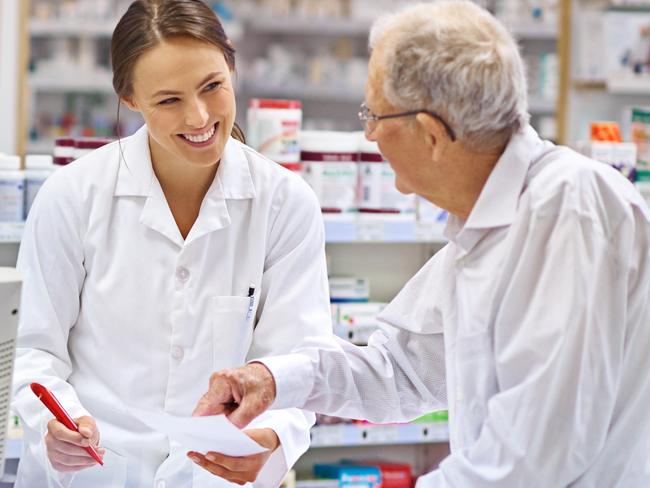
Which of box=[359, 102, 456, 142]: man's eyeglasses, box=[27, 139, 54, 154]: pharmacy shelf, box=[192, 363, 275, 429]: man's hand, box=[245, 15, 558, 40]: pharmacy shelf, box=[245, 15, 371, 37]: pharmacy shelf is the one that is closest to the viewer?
box=[359, 102, 456, 142]: man's eyeglasses

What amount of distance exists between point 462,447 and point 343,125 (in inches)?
223

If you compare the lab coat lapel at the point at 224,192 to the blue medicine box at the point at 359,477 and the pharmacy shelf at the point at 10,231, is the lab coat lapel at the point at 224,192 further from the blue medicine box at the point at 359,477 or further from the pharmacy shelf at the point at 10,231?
the blue medicine box at the point at 359,477

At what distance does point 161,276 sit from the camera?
216 cm

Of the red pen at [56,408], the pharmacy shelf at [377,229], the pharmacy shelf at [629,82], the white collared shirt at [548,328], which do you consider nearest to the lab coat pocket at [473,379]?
the white collared shirt at [548,328]

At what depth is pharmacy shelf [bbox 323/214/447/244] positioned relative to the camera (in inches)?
115

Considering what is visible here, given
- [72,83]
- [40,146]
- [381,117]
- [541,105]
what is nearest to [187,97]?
[381,117]

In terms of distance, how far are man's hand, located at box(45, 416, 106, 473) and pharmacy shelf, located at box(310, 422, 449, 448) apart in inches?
42.2

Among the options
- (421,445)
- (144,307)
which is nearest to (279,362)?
(144,307)

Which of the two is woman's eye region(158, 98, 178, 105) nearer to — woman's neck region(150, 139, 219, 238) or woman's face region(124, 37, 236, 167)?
woman's face region(124, 37, 236, 167)

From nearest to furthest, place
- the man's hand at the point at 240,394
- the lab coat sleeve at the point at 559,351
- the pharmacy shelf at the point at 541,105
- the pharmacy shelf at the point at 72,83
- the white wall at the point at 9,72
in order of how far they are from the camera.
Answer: the lab coat sleeve at the point at 559,351 → the man's hand at the point at 240,394 → the white wall at the point at 9,72 → the pharmacy shelf at the point at 72,83 → the pharmacy shelf at the point at 541,105

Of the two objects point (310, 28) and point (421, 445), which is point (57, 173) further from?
point (310, 28)

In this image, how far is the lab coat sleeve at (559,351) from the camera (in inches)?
59.0

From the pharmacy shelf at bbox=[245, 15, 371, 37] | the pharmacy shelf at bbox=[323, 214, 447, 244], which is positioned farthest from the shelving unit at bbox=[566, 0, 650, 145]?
the pharmacy shelf at bbox=[323, 214, 447, 244]

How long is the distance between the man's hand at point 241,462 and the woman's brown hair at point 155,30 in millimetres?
763
